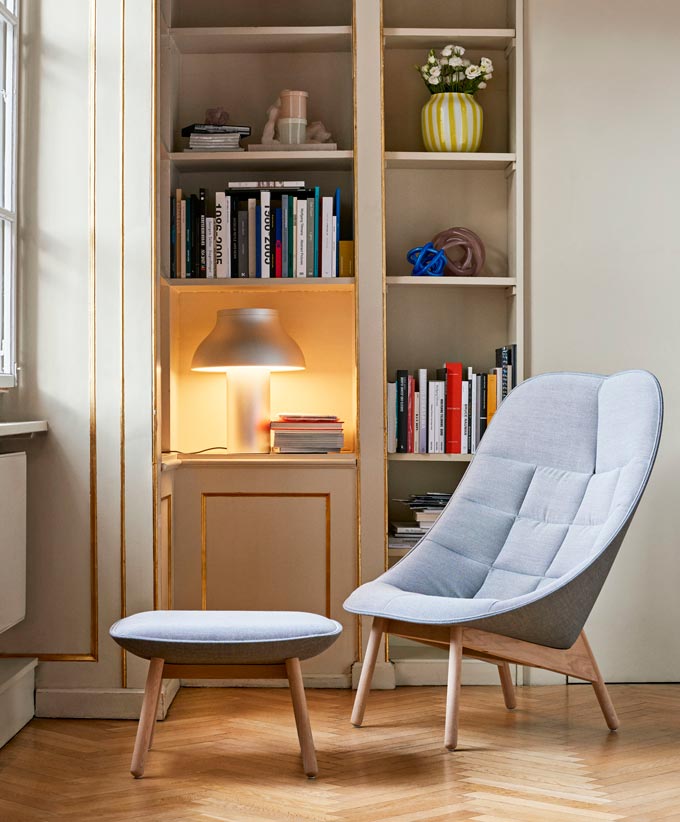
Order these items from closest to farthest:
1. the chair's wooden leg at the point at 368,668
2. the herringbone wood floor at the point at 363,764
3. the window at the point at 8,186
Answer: the herringbone wood floor at the point at 363,764 < the chair's wooden leg at the point at 368,668 < the window at the point at 8,186

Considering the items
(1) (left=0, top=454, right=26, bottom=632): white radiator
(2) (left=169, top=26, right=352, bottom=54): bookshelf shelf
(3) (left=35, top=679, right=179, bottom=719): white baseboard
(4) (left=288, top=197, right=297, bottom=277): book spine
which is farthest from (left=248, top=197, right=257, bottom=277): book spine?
(3) (left=35, top=679, right=179, bottom=719): white baseboard

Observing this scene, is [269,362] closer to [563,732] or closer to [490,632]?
[490,632]

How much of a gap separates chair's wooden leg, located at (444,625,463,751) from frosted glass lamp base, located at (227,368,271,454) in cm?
115

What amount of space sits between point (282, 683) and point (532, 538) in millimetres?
1065

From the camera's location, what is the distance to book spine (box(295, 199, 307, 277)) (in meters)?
3.48

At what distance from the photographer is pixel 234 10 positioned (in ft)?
12.3

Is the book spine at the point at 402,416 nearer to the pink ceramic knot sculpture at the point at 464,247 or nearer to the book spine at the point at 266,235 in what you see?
the pink ceramic knot sculpture at the point at 464,247

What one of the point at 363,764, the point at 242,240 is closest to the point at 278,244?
the point at 242,240

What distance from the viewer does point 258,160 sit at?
3.50 meters

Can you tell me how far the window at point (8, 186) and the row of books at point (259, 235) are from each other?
635 mm

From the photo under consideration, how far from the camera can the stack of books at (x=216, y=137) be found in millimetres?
3514

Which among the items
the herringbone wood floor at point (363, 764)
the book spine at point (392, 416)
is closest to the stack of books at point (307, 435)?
the book spine at point (392, 416)

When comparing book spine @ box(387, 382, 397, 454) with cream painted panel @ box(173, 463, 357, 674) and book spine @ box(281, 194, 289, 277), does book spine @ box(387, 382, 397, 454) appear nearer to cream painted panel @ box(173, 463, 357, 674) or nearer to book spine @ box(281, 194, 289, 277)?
cream painted panel @ box(173, 463, 357, 674)

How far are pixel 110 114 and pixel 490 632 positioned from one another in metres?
1.95
